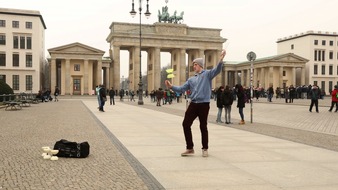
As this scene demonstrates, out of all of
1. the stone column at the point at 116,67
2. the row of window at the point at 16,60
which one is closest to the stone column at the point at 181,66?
the stone column at the point at 116,67

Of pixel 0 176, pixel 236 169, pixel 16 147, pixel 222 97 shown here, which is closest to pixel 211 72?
pixel 236 169

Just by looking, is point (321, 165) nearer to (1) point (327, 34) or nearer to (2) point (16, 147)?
(2) point (16, 147)

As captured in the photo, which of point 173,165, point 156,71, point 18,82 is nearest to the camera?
→ point 173,165

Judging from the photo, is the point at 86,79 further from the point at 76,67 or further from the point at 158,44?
the point at 158,44

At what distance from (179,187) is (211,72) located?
3153 mm

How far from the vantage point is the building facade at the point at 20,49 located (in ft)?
254

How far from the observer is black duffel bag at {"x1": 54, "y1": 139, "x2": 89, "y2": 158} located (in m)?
8.11

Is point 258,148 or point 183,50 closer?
point 258,148

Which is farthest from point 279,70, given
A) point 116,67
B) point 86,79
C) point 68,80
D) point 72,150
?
point 72,150

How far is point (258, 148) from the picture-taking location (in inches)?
372

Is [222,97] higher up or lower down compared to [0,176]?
higher up

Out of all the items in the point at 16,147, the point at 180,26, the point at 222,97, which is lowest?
the point at 16,147

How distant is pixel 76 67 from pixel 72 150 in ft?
249

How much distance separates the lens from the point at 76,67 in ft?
268
